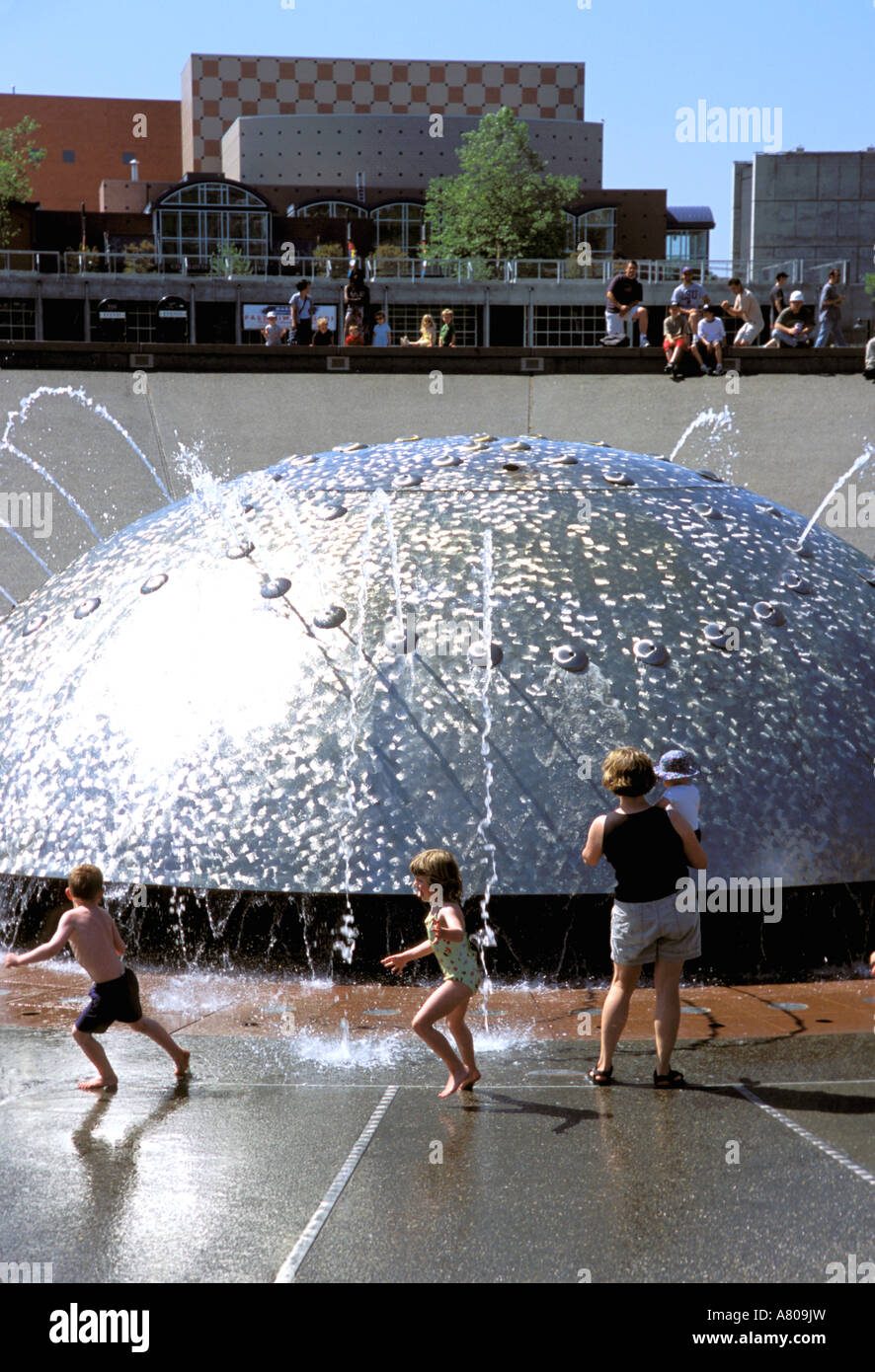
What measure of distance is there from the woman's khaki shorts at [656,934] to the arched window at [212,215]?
6172 cm

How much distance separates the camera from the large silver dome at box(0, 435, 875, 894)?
21.4 ft

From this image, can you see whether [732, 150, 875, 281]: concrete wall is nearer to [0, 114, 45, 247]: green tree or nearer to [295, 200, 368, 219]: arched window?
[295, 200, 368, 219]: arched window

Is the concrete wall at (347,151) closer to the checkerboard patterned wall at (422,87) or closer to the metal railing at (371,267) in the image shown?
the checkerboard patterned wall at (422,87)

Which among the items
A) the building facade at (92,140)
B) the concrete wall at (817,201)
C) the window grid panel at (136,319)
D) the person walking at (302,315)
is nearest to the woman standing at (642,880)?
the person walking at (302,315)

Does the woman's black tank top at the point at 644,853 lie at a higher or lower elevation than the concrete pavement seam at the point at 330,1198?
higher

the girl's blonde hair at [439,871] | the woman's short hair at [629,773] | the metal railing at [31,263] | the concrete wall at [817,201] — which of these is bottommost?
the girl's blonde hair at [439,871]

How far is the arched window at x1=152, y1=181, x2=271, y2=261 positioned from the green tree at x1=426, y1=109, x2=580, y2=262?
8.02 m

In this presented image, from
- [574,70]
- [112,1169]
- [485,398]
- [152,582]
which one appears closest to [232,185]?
[574,70]

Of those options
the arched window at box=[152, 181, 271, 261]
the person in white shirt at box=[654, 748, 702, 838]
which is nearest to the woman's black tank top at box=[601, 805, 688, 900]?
the person in white shirt at box=[654, 748, 702, 838]

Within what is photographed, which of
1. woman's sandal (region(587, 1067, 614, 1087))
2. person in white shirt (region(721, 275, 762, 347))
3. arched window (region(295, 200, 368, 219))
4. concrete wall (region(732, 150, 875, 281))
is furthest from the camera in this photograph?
concrete wall (region(732, 150, 875, 281))

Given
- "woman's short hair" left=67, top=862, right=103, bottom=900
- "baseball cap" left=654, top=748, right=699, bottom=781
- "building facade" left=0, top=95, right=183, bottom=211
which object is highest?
"building facade" left=0, top=95, right=183, bottom=211

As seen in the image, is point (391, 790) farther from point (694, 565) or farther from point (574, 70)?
point (574, 70)

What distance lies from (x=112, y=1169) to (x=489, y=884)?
251 centimetres

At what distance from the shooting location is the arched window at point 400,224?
67.7 m
